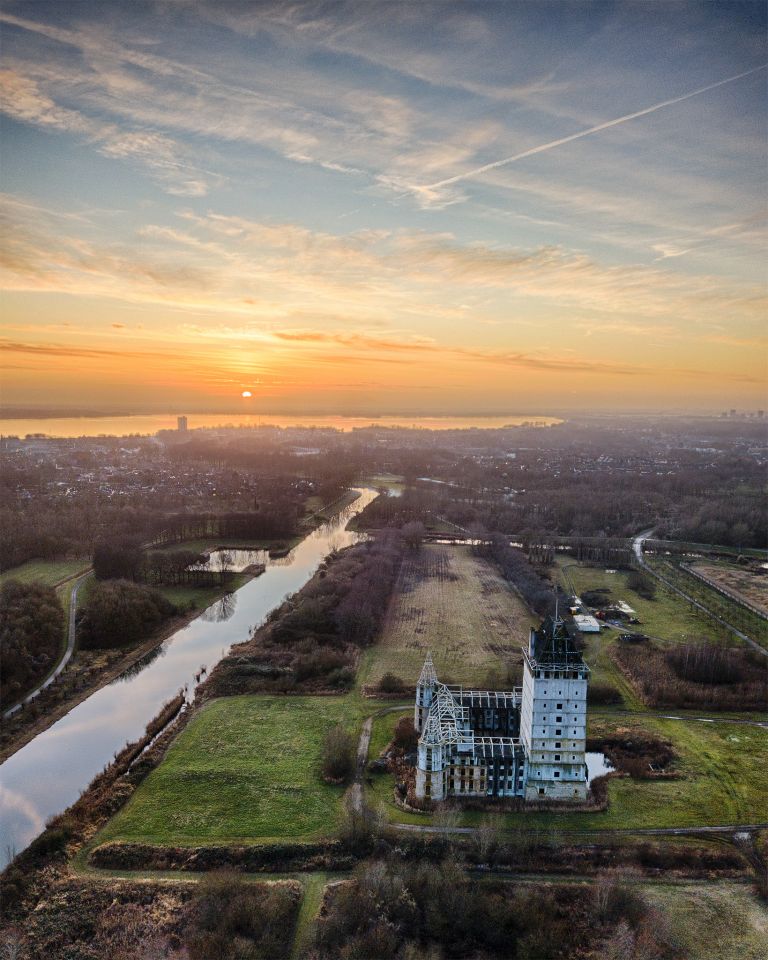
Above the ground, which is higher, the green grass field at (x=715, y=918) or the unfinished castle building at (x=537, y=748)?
the unfinished castle building at (x=537, y=748)

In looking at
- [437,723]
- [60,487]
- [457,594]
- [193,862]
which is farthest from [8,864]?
[60,487]

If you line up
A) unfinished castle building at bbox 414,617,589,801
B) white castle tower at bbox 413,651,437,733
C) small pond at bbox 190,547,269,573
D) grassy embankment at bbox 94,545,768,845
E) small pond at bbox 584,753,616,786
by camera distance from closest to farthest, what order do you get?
grassy embankment at bbox 94,545,768,845, unfinished castle building at bbox 414,617,589,801, small pond at bbox 584,753,616,786, white castle tower at bbox 413,651,437,733, small pond at bbox 190,547,269,573

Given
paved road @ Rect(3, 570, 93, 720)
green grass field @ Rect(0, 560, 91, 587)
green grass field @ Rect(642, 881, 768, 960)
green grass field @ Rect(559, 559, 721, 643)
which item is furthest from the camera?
green grass field @ Rect(0, 560, 91, 587)

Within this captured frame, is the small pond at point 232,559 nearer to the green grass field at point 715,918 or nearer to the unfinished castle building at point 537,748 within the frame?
the unfinished castle building at point 537,748

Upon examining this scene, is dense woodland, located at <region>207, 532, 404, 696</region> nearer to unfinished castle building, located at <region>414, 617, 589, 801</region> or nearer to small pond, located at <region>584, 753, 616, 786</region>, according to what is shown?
unfinished castle building, located at <region>414, 617, 589, 801</region>

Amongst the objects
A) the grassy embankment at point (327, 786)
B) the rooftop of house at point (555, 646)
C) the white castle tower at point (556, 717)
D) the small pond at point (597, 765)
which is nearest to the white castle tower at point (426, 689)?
the grassy embankment at point (327, 786)

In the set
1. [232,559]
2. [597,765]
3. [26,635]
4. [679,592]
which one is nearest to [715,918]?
[597,765]

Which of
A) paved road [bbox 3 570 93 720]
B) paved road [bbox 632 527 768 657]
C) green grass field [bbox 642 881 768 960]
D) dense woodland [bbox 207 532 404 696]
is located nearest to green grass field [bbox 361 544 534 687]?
dense woodland [bbox 207 532 404 696]
